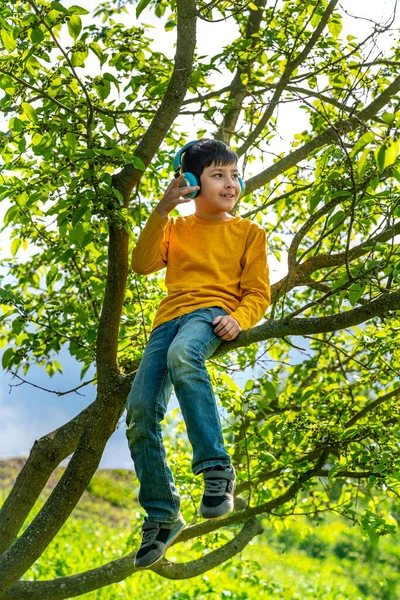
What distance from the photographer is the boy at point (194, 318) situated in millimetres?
2348

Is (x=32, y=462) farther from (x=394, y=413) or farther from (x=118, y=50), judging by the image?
(x=118, y=50)

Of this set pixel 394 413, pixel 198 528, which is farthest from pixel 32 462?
pixel 394 413

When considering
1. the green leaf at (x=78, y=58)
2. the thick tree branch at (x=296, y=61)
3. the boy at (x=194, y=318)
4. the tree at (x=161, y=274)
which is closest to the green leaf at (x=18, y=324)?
the tree at (x=161, y=274)

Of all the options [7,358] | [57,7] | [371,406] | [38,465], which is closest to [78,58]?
[57,7]

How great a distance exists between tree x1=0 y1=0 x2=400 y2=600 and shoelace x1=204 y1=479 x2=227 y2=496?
0.47 metres

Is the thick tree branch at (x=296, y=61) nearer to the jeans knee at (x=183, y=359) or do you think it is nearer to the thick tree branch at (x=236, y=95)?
the thick tree branch at (x=236, y=95)

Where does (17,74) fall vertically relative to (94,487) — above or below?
below

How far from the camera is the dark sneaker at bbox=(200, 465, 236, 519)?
2.25 meters

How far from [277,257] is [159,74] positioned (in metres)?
1.56

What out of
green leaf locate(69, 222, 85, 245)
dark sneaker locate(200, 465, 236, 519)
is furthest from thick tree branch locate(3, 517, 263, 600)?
green leaf locate(69, 222, 85, 245)

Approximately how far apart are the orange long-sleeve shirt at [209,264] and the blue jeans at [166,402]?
0.21ft

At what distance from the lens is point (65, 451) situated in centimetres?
378

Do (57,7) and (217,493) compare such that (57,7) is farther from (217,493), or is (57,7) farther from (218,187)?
(217,493)

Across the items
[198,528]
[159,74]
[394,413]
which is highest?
[159,74]
